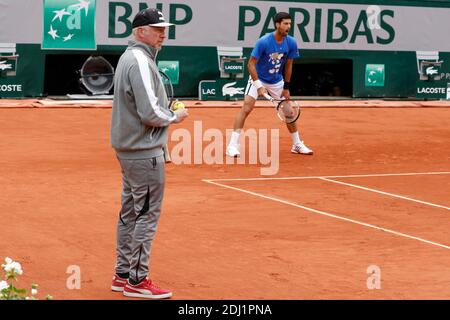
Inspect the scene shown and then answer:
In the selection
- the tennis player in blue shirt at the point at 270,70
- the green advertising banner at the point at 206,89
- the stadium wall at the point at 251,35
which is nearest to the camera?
the tennis player in blue shirt at the point at 270,70

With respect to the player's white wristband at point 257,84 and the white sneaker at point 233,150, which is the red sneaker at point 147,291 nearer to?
the white sneaker at point 233,150

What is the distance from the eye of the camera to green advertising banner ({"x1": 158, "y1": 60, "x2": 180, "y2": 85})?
23453mm

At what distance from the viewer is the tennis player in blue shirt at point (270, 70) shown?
15828 millimetres

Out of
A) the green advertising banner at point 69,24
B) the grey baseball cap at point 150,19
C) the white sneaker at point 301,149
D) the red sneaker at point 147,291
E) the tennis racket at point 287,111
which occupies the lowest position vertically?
the red sneaker at point 147,291

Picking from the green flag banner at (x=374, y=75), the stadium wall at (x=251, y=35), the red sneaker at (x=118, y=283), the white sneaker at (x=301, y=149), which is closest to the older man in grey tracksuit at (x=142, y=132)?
the red sneaker at (x=118, y=283)

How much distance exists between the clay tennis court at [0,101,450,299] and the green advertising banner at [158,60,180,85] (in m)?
4.70

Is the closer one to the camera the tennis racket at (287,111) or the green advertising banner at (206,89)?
the tennis racket at (287,111)

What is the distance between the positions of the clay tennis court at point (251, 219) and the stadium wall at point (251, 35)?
3.54m

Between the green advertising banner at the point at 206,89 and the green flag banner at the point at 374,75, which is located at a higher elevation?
the green flag banner at the point at 374,75

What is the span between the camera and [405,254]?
970cm

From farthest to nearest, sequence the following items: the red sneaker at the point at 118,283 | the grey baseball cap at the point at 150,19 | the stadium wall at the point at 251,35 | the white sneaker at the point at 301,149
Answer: the stadium wall at the point at 251,35 < the white sneaker at the point at 301,149 < the red sneaker at the point at 118,283 < the grey baseball cap at the point at 150,19

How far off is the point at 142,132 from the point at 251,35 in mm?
16335

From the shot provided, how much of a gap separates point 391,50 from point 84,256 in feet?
56.7

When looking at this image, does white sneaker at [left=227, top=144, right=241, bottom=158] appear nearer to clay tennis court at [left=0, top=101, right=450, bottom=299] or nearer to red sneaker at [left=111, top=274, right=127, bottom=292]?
clay tennis court at [left=0, top=101, right=450, bottom=299]
